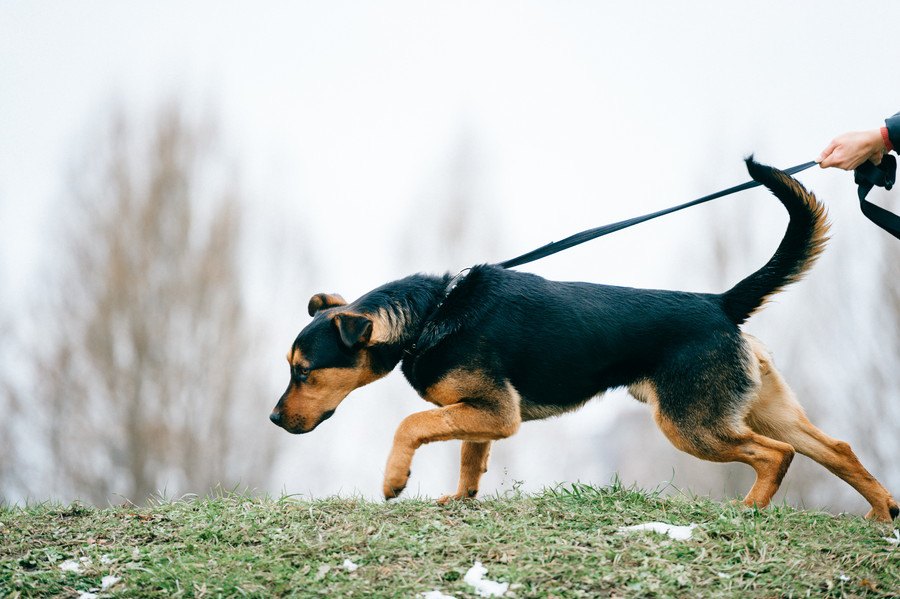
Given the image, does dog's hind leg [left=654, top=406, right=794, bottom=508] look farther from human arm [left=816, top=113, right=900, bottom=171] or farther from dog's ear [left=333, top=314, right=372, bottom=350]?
dog's ear [left=333, top=314, right=372, bottom=350]

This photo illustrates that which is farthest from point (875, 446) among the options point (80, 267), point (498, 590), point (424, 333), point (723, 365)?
point (80, 267)

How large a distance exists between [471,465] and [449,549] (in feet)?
5.27

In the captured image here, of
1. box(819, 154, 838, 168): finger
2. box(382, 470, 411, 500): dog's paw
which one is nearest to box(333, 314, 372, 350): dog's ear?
box(382, 470, 411, 500): dog's paw

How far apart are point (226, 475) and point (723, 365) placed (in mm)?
13085

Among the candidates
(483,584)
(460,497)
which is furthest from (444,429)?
(483,584)

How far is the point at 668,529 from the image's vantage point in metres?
4.85

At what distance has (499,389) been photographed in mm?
5750

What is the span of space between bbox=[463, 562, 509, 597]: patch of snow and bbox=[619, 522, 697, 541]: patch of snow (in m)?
1.02

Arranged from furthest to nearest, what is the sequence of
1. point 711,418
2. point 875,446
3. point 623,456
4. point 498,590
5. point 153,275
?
point 623,456 → point 153,275 → point 875,446 → point 711,418 → point 498,590

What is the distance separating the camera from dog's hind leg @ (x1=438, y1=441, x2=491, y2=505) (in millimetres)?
6137

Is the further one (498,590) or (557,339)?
(557,339)

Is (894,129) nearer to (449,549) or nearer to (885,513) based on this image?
(885,513)

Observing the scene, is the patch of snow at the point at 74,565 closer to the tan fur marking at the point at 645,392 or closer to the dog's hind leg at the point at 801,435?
the tan fur marking at the point at 645,392

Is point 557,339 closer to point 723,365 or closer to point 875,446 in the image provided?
point 723,365
